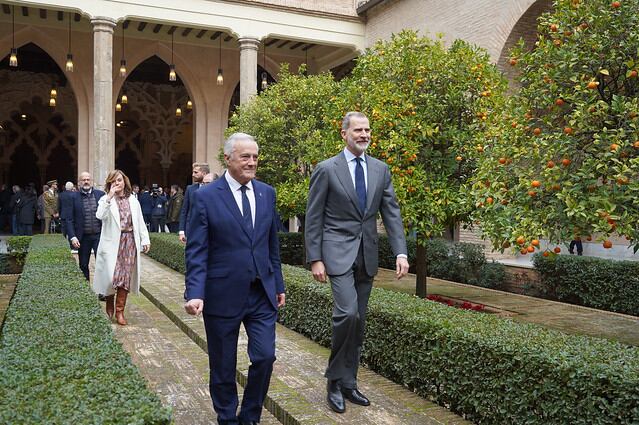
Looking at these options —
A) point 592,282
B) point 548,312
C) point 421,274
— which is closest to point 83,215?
point 421,274

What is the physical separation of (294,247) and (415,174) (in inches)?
292

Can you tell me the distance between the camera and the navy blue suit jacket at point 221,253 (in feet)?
10.8

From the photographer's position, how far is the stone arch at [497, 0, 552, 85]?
1371 cm

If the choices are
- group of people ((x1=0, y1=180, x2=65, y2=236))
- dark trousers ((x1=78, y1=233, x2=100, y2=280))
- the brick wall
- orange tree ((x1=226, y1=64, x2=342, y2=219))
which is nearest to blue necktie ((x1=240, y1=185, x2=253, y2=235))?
dark trousers ((x1=78, y1=233, x2=100, y2=280))

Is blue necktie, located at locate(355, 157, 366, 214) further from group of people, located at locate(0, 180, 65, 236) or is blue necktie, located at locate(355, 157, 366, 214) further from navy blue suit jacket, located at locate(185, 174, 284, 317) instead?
group of people, located at locate(0, 180, 65, 236)

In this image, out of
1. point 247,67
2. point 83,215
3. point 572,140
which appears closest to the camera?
point 572,140

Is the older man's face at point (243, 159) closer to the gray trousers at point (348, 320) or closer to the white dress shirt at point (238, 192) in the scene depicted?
the white dress shirt at point (238, 192)

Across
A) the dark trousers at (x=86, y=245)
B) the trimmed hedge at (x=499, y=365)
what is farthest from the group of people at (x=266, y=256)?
the dark trousers at (x=86, y=245)

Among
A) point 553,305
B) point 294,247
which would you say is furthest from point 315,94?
point 553,305

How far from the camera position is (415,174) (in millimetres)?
7641

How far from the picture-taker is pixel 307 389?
4.19m

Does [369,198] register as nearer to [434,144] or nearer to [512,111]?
[512,111]

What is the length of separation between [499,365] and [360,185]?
4.45 feet

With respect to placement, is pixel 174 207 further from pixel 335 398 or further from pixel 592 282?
pixel 335 398
